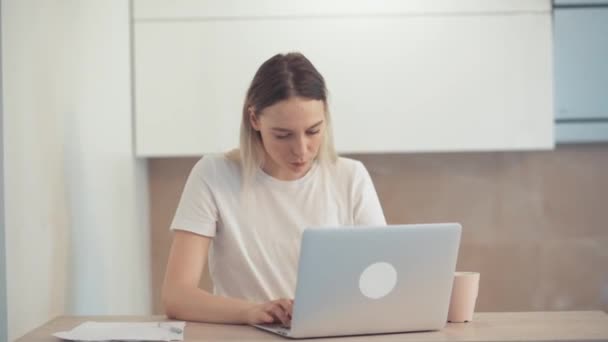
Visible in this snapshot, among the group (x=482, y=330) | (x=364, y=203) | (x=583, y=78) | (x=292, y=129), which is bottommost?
(x=482, y=330)

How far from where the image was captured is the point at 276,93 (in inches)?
77.7

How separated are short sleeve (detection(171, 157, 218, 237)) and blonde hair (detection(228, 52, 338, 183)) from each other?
81 millimetres

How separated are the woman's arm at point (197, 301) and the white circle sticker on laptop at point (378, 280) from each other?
0.60ft

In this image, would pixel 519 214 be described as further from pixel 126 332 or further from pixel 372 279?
pixel 126 332

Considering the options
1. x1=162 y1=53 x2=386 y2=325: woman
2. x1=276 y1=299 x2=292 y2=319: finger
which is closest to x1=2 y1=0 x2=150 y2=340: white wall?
x1=162 y1=53 x2=386 y2=325: woman

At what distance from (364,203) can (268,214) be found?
0.21 metres

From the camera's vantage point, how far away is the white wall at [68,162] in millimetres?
1697

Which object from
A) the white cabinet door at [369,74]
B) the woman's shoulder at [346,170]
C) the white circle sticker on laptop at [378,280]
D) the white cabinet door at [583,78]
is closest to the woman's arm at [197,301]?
the white circle sticker on laptop at [378,280]

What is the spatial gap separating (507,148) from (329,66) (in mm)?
576

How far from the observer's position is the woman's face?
196 centimetres

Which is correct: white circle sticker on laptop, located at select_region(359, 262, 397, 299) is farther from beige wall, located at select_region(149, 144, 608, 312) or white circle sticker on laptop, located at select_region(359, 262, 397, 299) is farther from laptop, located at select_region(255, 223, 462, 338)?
beige wall, located at select_region(149, 144, 608, 312)

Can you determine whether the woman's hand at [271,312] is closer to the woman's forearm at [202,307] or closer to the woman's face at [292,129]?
the woman's forearm at [202,307]

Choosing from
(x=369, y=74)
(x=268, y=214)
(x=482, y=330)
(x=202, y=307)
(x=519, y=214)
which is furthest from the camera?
(x=519, y=214)

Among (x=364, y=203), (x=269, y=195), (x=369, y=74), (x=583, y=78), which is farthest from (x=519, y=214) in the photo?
(x=269, y=195)
